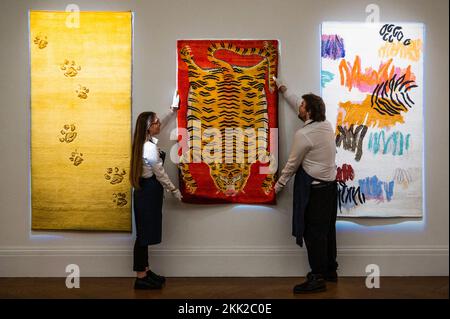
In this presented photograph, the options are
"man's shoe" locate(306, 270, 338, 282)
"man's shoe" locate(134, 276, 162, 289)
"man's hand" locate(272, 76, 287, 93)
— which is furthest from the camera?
"man's hand" locate(272, 76, 287, 93)

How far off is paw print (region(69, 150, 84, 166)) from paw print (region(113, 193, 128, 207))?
0.40 metres

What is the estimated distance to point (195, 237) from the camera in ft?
12.2

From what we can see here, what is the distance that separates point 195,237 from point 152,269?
1.45 ft

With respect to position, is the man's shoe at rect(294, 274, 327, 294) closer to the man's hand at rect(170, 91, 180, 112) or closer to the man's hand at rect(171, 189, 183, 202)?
the man's hand at rect(171, 189, 183, 202)

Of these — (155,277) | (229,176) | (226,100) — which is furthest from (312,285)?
(226,100)

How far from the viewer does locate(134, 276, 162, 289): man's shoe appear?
3.40 m

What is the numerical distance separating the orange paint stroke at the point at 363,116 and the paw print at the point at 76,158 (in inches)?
85.3

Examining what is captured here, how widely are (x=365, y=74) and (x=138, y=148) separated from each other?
1.97 m

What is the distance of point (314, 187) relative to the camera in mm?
3266

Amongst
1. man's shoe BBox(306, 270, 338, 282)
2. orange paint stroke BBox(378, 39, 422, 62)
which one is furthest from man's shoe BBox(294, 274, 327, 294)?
orange paint stroke BBox(378, 39, 422, 62)

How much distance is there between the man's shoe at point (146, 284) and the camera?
340cm

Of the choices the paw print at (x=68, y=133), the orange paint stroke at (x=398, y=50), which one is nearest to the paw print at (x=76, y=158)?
the paw print at (x=68, y=133)

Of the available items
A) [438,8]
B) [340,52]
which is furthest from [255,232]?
[438,8]

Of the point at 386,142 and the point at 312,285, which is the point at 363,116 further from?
the point at 312,285
